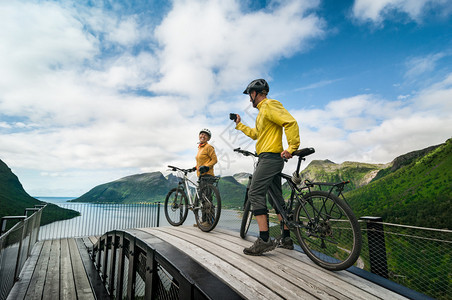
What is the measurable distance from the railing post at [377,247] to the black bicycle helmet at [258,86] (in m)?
2.23

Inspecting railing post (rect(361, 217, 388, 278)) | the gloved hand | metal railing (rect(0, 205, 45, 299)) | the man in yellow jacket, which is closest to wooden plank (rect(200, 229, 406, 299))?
Answer: the man in yellow jacket

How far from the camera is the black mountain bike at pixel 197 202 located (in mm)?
4003

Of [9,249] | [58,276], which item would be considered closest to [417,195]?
[58,276]

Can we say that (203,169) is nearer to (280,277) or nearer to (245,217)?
(245,217)

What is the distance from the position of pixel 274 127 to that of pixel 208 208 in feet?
7.10

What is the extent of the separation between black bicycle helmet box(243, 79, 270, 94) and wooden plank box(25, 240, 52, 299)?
707 cm

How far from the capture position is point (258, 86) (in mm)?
2973

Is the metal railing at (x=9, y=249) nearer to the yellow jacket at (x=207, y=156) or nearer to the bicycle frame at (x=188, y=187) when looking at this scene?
the bicycle frame at (x=188, y=187)

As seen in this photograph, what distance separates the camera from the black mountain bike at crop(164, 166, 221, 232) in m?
4.00

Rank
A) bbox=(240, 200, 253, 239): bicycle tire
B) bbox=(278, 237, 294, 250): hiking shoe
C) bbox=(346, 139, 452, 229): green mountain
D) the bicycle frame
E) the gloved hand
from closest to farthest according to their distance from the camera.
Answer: bbox=(278, 237, 294, 250): hiking shoe < bbox=(240, 200, 253, 239): bicycle tire < the gloved hand < the bicycle frame < bbox=(346, 139, 452, 229): green mountain

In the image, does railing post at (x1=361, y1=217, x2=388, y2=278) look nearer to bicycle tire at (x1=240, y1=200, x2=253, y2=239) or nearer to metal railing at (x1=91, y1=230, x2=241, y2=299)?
bicycle tire at (x1=240, y1=200, x2=253, y2=239)

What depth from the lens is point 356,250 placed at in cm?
192

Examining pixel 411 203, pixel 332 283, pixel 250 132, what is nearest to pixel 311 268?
pixel 332 283

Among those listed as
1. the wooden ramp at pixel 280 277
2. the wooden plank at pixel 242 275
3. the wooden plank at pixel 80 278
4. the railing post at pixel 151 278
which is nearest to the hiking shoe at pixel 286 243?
the wooden ramp at pixel 280 277
